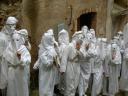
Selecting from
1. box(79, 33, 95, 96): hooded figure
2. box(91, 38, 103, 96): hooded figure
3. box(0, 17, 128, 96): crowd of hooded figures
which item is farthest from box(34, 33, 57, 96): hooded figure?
box(91, 38, 103, 96): hooded figure

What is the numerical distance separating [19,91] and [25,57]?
1.08 m

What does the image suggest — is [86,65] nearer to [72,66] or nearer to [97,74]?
[72,66]

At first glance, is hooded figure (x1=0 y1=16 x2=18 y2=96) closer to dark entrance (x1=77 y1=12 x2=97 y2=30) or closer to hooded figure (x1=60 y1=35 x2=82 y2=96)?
hooded figure (x1=60 y1=35 x2=82 y2=96)

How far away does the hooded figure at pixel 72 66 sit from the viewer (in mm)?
15375

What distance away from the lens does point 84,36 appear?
16156 millimetres

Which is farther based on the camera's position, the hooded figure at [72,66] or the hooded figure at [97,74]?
the hooded figure at [97,74]

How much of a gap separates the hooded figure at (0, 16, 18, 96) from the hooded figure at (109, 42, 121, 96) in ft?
16.0

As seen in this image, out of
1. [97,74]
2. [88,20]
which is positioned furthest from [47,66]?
[88,20]

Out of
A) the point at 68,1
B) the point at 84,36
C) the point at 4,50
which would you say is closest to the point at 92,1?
the point at 68,1

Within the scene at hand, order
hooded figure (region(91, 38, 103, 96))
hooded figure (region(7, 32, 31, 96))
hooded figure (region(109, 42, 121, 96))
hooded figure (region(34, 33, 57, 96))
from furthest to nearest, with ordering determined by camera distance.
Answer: hooded figure (region(109, 42, 121, 96))
hooded figure (region(91, 38, 103, 96))
hooded figure (region(34, 33, 57, 96))
hooded figure (region(7, 32, 31, 96))

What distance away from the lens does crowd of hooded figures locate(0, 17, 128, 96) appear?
542 inches

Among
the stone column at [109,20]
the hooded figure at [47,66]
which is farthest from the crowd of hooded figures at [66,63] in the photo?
the stone column at [109,20]

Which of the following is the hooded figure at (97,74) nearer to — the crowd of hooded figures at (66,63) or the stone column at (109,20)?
the crowd of hooded figures at (66,63)

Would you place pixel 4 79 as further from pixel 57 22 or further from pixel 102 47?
pixel 57 22
